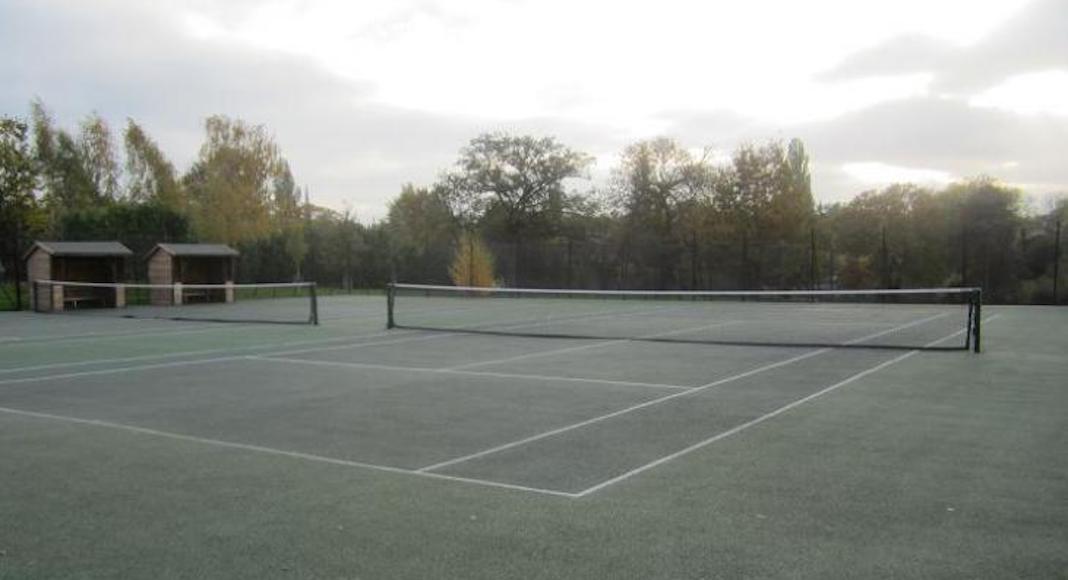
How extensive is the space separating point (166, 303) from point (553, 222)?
28934 mm

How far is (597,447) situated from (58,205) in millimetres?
43268

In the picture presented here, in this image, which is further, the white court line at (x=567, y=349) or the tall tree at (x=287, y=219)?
the tall tree at (x=287, y=219)

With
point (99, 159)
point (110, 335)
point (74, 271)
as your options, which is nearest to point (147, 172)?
point (99, 159)

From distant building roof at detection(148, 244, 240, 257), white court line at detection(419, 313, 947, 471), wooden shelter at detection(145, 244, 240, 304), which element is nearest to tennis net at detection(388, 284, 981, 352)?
white court line at detection(419, 313, 947, 471)

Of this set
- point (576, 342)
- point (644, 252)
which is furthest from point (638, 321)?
point (644, 252)

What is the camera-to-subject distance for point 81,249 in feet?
94.6

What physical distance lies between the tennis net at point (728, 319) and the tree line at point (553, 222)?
6.66 ft

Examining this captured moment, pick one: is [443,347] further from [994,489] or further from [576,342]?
[994,489]

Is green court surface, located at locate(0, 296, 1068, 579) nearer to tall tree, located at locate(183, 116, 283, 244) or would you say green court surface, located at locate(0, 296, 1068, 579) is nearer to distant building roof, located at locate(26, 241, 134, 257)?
distant building roof, located at locate(26, 241, 134, 257)

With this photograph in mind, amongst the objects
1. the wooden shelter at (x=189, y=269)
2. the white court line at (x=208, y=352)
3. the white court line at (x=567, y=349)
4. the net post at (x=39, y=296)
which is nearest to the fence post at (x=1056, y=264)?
the white court line at (x=567, y=349)

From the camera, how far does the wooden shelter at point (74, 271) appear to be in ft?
92.0

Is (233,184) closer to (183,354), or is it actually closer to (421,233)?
(421,233)

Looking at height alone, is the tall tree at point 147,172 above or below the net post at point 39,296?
above

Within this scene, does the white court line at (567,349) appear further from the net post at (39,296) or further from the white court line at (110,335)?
the net post at (39,296)
